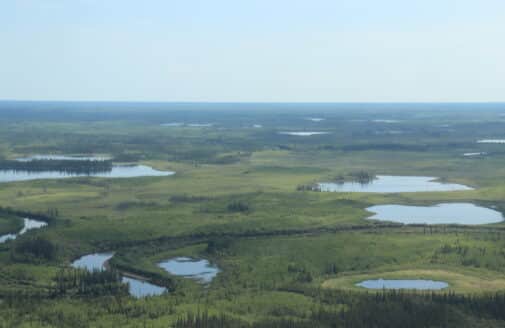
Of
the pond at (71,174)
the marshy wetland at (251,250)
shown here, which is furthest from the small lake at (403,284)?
the pond at (71,174)

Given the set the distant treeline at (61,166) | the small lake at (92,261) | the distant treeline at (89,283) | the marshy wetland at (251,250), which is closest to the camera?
the marshy wetland at (251,250)

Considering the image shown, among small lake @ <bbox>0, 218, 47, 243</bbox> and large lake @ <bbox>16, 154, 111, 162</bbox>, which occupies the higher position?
small lake @ <bbox>0, 218, 47, 243</bbox>

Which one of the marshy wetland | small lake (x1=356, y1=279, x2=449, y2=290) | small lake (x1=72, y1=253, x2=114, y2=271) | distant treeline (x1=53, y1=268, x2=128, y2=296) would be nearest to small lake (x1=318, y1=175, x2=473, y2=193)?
the marshy wetland

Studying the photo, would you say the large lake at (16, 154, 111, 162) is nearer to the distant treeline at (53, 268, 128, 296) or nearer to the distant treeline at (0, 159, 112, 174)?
the distant treeline at (0, 159, 112, 174)

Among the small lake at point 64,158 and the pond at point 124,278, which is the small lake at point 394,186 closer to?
the pond at point 124,278

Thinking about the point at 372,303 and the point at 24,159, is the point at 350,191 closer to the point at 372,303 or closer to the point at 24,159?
the point at 372,303

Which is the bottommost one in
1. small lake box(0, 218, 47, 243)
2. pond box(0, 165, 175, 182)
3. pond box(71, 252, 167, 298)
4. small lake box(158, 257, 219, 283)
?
pond box(0, 165, 175, 182)
